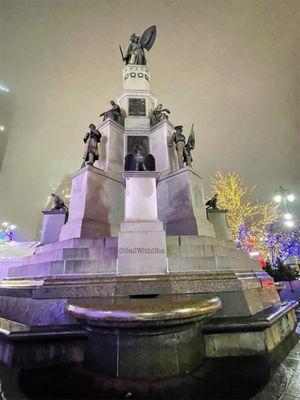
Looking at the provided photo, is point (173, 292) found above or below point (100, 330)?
above

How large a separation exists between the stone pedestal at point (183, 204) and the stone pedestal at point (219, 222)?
155 centimetres

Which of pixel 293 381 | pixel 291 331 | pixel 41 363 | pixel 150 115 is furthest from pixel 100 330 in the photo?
pixel 150 115

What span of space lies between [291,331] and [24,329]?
532cm

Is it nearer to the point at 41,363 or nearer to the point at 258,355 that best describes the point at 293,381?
the point at 258,355

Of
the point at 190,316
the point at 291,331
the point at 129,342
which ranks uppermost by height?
the point at 190,316

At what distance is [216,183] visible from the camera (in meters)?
29.9

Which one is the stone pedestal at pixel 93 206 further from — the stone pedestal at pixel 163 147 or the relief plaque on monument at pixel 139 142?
the relief plaque on monument at pixel 139 142

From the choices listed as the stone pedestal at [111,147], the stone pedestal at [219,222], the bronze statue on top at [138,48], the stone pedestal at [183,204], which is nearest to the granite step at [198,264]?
the stone pedestal at [183,204]

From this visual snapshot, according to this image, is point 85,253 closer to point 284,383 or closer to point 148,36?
point 284,383

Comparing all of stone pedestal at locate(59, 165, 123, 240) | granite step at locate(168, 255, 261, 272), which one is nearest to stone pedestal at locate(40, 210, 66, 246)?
stone pedestal at locate(59, 165, 123, 240)

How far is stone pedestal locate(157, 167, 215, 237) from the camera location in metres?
7.68

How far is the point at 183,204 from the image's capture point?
321 inches

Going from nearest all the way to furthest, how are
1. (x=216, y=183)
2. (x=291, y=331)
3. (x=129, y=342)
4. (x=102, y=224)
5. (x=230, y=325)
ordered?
(x=129, y=342)
(x=230, y=325)
(x=291, y=331)
(x=102, y=224)
(x=216, y=183)

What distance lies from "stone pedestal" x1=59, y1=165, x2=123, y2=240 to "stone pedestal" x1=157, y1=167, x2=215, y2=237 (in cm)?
194
